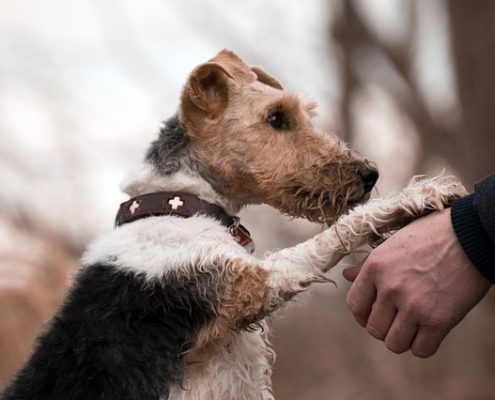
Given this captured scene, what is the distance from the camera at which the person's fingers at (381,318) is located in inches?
98.2

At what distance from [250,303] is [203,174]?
2.62ft

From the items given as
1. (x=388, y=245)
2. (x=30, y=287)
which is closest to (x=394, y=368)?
(x=30, y=287)

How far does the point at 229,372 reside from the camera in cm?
325

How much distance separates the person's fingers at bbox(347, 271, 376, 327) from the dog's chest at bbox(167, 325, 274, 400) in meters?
0.74

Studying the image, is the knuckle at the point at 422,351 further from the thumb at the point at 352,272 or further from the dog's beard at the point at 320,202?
the dog's beard at the point at 320,202

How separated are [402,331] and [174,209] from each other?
122 cm

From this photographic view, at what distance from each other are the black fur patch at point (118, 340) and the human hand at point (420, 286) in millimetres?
807

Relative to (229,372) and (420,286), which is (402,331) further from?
(229,372)

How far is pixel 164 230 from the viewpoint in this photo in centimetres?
324

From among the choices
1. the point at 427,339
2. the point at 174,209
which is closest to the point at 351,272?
the point at 427,339

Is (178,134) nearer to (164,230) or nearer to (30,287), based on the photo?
(164,230)

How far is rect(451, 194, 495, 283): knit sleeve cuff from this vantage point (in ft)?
7.52

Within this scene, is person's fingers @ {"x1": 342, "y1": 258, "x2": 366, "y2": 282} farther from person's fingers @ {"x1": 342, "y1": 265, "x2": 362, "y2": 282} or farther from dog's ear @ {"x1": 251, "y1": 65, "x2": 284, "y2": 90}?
dog's ear @ {"x1": 251, "y1": 65, "x2": 284, "y2": 90}

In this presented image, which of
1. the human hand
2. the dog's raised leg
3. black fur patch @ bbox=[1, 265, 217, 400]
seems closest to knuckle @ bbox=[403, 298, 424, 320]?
the human hand
